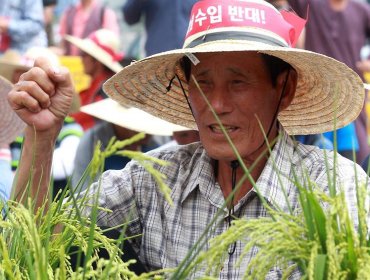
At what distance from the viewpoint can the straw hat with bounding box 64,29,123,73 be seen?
677cm

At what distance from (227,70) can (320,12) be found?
370 cm

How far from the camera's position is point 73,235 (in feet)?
6.95

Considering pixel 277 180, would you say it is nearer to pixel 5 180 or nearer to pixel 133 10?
pixel 5 180

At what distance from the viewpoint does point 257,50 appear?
2717 mm

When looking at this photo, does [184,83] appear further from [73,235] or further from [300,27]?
[73,235]

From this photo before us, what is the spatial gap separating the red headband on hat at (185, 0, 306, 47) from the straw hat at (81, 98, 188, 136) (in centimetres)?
225

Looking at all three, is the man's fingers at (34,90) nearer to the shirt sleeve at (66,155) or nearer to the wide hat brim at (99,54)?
the shirt sleeve at (66,155)

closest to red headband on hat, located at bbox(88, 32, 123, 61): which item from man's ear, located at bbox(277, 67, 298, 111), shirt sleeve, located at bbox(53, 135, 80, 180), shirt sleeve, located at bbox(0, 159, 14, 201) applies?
shirt sleeve, located at bbox(53, 135, 80, 180)

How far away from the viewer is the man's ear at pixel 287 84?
2932 millimetres

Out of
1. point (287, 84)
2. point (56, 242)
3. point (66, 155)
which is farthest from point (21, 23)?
point (56, 242)

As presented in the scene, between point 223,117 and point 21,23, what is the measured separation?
4.66 meters

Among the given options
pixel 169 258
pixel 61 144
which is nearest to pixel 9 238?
pixel 169 258

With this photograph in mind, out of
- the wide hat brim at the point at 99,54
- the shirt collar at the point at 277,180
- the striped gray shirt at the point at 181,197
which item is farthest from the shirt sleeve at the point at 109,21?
the shirt collar at the point at 277,180

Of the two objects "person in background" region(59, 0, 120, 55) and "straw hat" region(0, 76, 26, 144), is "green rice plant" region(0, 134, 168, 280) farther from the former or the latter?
"person in background" region(59, 0, 120, 55)
